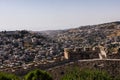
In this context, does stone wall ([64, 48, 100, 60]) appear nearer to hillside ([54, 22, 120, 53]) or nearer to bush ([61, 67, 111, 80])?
bush ([61, 67, 111, 80])

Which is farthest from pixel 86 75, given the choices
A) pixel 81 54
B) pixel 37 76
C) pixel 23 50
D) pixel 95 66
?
pixel 23 50

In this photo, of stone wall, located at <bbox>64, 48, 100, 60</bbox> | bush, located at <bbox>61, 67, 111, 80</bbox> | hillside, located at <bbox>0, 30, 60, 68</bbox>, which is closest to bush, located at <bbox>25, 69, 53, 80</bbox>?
bush, located at <bbox>61, 67, 111, 80</bbox>

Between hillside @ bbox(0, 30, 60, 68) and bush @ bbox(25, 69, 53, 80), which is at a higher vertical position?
bush @ bbox(25, 69, 53, 80)

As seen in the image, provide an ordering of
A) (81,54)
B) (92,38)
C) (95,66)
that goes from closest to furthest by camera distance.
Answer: (95,66) < (81,54) < (92,38)

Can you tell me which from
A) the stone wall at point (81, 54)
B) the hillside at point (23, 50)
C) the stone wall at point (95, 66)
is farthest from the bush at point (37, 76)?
the hillside at point (23, 50)

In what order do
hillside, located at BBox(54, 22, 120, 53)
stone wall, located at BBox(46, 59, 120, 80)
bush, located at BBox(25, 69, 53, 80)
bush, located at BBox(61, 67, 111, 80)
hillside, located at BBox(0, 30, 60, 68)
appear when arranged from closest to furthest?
bush, located at BBox(25, 69, 53, 80) → bush, located at BBox(61, 67, 111, 80) → stone wall, located at BBox(46, 59, 120, 80) → hillside, located at BBox(0, 30, 60, 68) → hillside, located at BBox(54, 22, 120, 53)

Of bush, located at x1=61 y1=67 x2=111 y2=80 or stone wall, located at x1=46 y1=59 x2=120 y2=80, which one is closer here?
bush, located at x1=61 y1=67 x2=111 y2=80

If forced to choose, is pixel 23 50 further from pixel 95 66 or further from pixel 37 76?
pixel 37 76

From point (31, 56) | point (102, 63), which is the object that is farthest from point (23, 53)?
point (102, 63)
